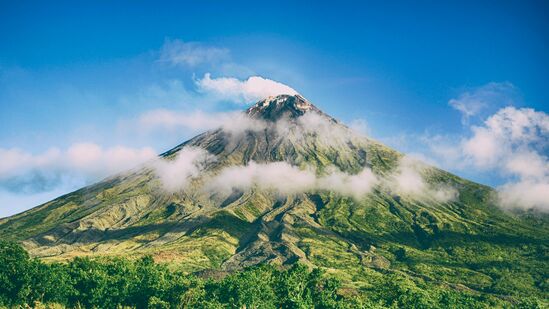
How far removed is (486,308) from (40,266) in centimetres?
13951

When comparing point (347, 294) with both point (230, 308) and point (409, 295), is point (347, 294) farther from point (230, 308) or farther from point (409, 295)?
point (230, 308)

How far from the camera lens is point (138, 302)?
4796 inches

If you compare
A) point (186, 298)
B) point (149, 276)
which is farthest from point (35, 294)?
point (186, 298)

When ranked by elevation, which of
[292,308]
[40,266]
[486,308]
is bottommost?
[486,308]

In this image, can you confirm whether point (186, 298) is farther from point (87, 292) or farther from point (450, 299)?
point (450, 299)

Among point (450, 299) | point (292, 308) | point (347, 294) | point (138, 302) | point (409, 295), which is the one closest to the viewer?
point (292, 308)

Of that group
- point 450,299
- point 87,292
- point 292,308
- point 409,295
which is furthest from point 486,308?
point 87,292

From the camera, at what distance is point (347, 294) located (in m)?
197

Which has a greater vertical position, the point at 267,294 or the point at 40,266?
the point at 40,266

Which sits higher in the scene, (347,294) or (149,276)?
(149,276)

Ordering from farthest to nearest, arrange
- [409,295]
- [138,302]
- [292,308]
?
[409,295], [138,302], [292,308]

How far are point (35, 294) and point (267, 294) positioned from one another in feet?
189

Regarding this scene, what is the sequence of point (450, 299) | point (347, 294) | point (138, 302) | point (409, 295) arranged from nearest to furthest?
point (138, 302) < point (409, 295) < point (450, 299) < point (347, 294)

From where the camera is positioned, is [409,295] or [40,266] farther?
[409,295]
